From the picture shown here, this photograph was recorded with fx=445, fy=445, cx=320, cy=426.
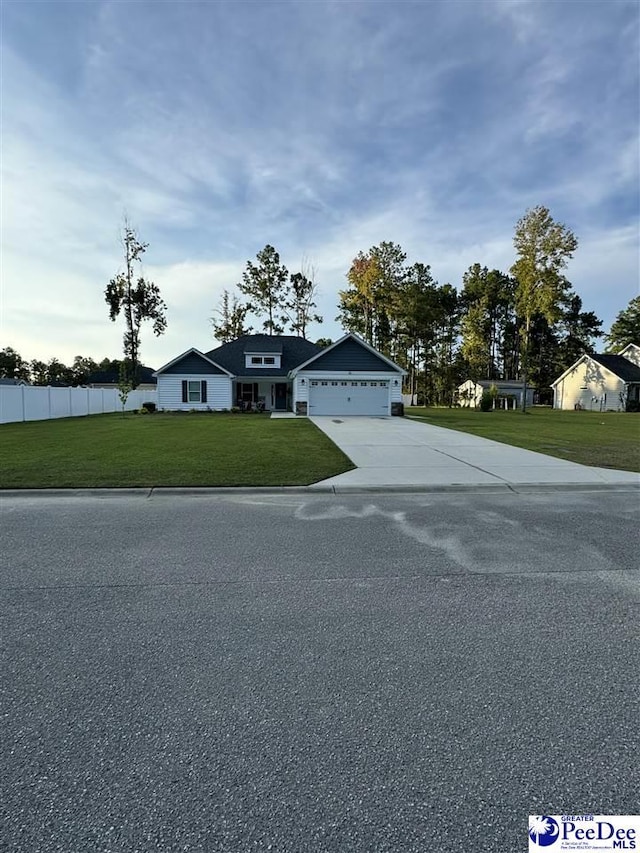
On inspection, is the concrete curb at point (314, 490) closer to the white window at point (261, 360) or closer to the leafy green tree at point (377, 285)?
the white window at point (261, 360)

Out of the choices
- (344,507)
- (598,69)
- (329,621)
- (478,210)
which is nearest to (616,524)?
(344,507)

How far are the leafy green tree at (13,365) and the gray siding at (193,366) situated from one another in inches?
2060

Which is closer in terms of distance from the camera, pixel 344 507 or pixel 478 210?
pixel 344 507

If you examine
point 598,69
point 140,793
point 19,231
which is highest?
point 598,69

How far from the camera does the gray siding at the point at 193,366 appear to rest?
2827cm

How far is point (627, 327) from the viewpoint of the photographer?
5397cm

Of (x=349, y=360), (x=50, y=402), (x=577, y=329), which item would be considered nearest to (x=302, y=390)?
(x=349, y=360)

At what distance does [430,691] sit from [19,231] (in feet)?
59.6

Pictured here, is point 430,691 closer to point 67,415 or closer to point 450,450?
point 450,450

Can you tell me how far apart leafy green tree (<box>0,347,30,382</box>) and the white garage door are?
61004 millimetres

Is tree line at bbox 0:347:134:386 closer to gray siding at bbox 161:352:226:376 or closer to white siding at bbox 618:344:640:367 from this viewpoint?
gray siding at bbox 161:352:226:376

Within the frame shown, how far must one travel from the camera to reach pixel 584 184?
1475 cm

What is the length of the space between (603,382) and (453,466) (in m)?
40.7

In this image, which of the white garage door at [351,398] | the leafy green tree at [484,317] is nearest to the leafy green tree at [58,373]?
the white garage door at [351,398]
